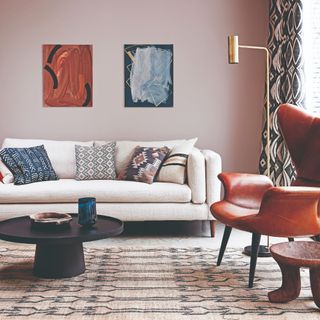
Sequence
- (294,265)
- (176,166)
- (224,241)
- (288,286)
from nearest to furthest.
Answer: (294,265) → (288,286) → (224,241) → (176,166)

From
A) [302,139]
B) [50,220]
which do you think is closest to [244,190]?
[302,139]

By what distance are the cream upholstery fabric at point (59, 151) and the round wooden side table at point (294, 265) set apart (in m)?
2.59

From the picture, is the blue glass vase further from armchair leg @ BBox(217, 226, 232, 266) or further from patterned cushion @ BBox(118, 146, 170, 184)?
patterned cushion @ BBox(118, 146, 170, 184)

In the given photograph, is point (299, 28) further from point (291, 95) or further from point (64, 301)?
point (64, 301)

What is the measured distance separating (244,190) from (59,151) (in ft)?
6.89

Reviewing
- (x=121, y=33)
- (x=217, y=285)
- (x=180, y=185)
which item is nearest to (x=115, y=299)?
(x=217, y=285)

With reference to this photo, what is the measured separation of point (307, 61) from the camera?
4605 millimetres

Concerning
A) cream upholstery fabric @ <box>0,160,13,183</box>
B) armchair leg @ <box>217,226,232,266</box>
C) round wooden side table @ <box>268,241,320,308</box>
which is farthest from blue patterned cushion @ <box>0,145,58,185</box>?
round wooden side table @ <box>268,241,320,308</box>

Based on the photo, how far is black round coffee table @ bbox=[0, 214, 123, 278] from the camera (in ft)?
10.6

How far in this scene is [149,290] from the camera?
10.5ft

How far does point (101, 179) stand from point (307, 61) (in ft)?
6.84

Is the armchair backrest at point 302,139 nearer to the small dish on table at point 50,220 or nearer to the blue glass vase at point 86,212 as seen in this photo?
the blue glass vase at point 86,212

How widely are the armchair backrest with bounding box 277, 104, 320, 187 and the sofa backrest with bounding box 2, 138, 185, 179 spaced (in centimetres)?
149

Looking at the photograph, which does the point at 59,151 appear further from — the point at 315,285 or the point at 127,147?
the point at 315,285
